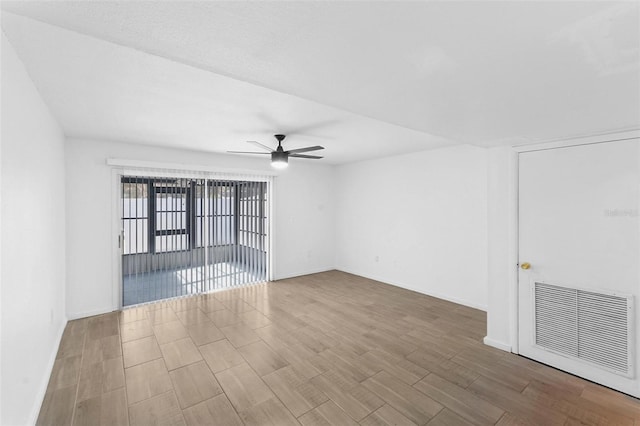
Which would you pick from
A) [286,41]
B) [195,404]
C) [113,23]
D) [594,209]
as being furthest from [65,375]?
[594,209]

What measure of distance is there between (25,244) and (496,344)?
4.38 m

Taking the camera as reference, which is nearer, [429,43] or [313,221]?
[429,43]

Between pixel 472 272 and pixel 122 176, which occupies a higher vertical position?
pixel 122 176

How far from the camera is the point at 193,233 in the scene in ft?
17.1

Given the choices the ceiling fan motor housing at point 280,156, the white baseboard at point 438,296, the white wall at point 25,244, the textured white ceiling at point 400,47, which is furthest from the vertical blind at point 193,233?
the textured white ceiling at point 400,47

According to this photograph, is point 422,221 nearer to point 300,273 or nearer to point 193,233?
point 300,273

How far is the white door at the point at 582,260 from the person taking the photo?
248cm

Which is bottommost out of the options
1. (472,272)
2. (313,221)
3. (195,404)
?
(195,404)

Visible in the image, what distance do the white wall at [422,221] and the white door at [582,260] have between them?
1.27 meters

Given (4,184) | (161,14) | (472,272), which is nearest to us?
(161,14)

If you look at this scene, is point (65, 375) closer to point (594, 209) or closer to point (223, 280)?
point (223, 280)

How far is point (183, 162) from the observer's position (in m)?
4.88

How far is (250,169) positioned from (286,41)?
4440mm

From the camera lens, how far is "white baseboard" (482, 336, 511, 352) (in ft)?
10.4
